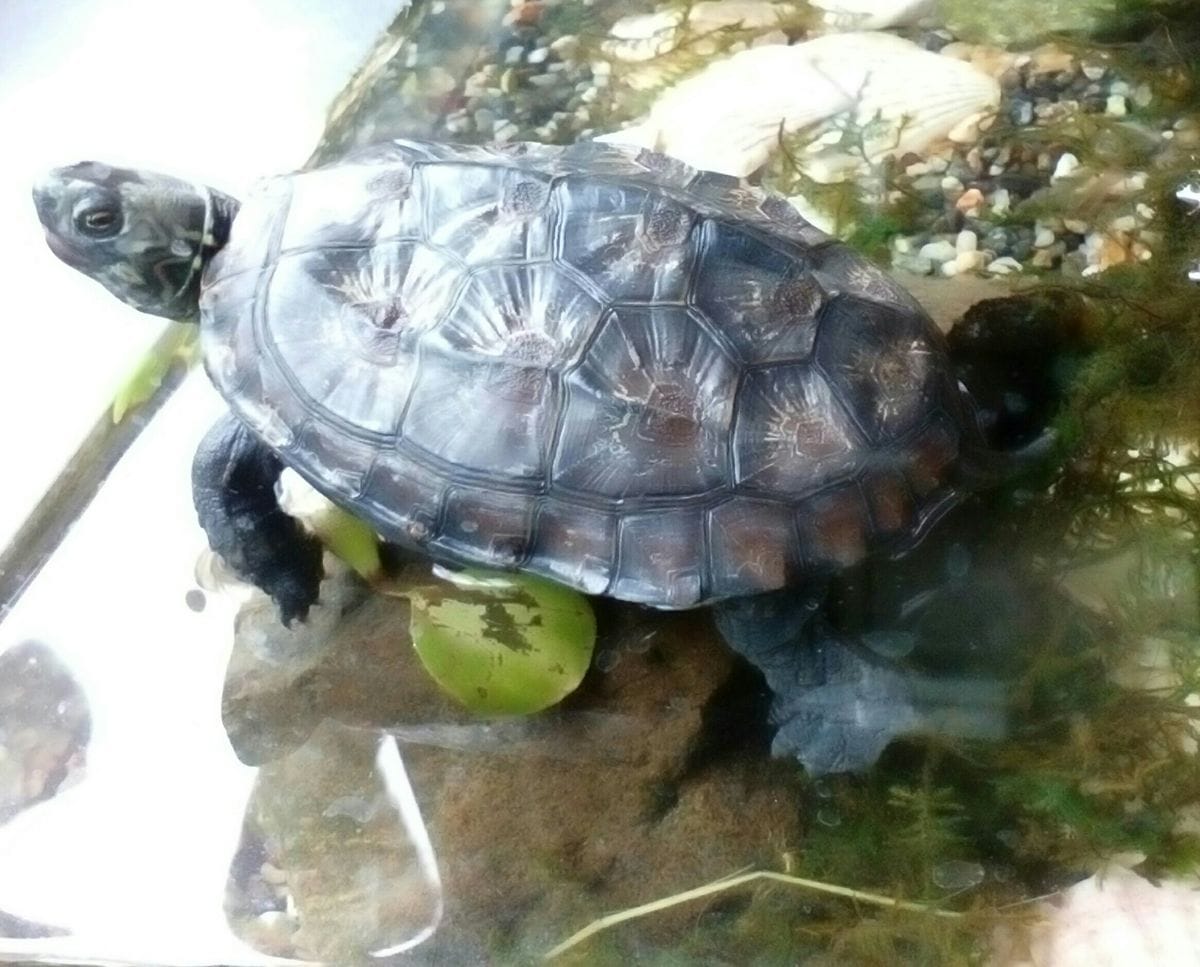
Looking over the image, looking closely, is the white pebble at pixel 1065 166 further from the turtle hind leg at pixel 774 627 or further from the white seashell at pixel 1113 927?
the white seashell at pixel 1113 927

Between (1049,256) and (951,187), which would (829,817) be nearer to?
(1049,256)

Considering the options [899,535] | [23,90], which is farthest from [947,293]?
[23,90]

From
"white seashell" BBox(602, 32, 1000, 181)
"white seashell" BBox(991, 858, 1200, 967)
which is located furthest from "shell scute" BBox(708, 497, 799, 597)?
"white seashell" BBox(602, 32, 1000, 181)

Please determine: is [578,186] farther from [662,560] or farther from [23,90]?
[23,90]

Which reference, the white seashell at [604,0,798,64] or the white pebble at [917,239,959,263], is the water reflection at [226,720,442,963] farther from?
the white seashell at [604,0,798,64]

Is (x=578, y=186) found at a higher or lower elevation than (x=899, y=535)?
higher

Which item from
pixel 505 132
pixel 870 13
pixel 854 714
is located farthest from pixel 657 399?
pixel 870 13
